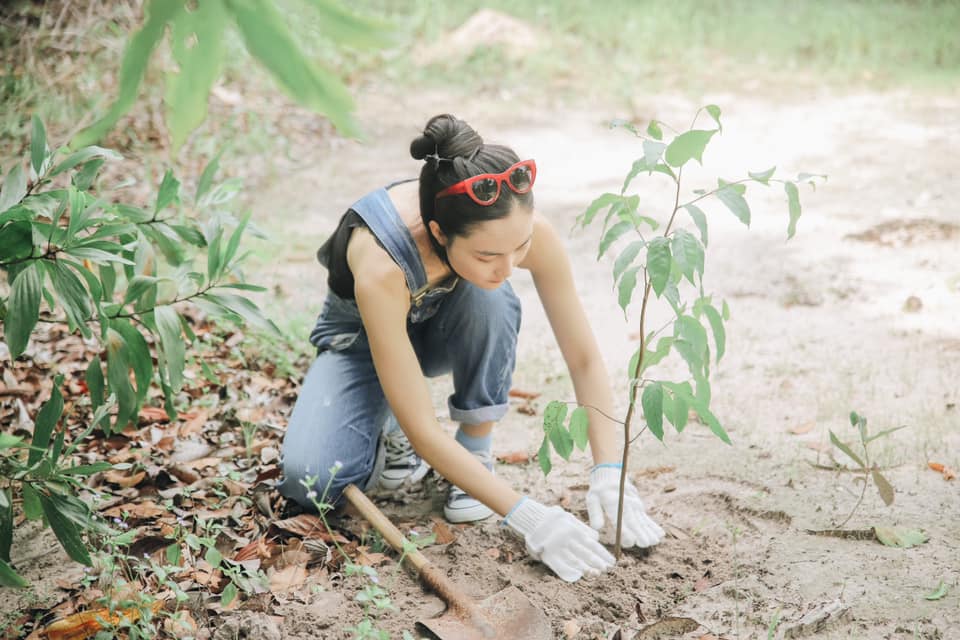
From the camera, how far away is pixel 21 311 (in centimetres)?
145

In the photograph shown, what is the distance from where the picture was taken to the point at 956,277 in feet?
10.8

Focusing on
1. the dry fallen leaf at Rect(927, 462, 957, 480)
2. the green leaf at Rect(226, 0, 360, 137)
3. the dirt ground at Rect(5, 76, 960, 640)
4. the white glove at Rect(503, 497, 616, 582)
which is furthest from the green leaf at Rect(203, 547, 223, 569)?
the dry fallen leaf at Rect(927, 462, 957, 480)

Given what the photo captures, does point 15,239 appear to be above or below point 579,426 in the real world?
above

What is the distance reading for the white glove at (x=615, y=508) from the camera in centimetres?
194

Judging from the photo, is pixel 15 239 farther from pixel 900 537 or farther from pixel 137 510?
pixel 900 537

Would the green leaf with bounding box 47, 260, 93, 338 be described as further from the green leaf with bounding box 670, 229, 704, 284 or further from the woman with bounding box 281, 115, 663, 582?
the green leaf with bounding box 670, 229, 704, 284

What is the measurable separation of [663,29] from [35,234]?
6573 millimetres

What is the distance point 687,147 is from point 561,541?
0.87 meters

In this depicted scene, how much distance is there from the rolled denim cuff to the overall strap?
1.29 feet

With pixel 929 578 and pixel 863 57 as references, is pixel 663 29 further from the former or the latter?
pixel 929 578

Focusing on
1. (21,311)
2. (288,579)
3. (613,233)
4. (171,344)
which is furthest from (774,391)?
(21,311)

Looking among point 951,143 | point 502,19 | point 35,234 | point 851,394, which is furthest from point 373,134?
point 35,234

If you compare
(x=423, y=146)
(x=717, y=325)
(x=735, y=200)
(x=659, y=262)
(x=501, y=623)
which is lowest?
(x=501, y=623)

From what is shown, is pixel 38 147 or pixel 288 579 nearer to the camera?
pixel 38 147
